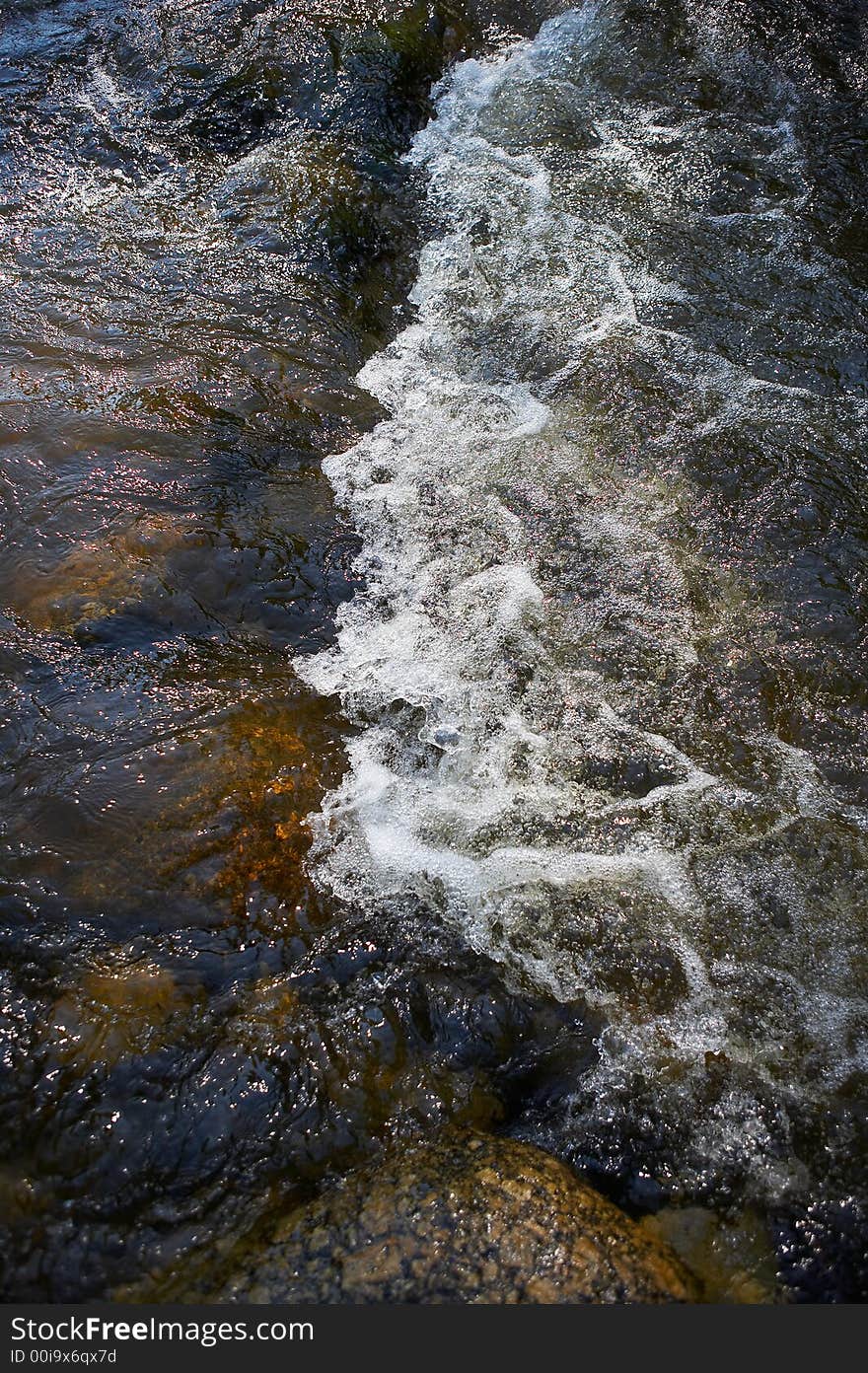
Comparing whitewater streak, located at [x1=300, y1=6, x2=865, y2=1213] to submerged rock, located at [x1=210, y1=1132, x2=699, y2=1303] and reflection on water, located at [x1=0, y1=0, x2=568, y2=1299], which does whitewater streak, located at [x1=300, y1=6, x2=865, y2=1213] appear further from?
submerged rock, located at [x1=210, y1=1132, x2=699, y2=1303]

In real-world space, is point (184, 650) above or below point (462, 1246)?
above

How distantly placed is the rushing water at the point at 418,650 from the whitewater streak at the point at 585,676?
0.02 metres

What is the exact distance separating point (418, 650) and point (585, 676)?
0.73 m

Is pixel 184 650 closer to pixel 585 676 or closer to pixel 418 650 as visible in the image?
pixel 418 650

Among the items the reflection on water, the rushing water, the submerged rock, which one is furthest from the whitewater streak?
the submerged rock

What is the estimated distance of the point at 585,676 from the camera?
3.92m

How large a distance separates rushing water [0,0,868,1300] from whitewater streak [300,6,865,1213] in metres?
0.02

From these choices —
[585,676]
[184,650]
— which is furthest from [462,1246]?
[184,650]

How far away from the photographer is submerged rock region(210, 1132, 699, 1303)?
7.44 feet

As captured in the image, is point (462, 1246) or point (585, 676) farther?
point (585, 676)

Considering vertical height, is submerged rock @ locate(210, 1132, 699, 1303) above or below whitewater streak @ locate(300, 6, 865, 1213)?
below

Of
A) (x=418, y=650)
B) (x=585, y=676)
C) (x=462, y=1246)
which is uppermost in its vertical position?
(x=418, y=650)

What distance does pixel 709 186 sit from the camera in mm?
6289

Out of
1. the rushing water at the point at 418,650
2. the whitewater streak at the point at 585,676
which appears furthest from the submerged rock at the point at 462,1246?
the whitewater streak at the point at 585,676
